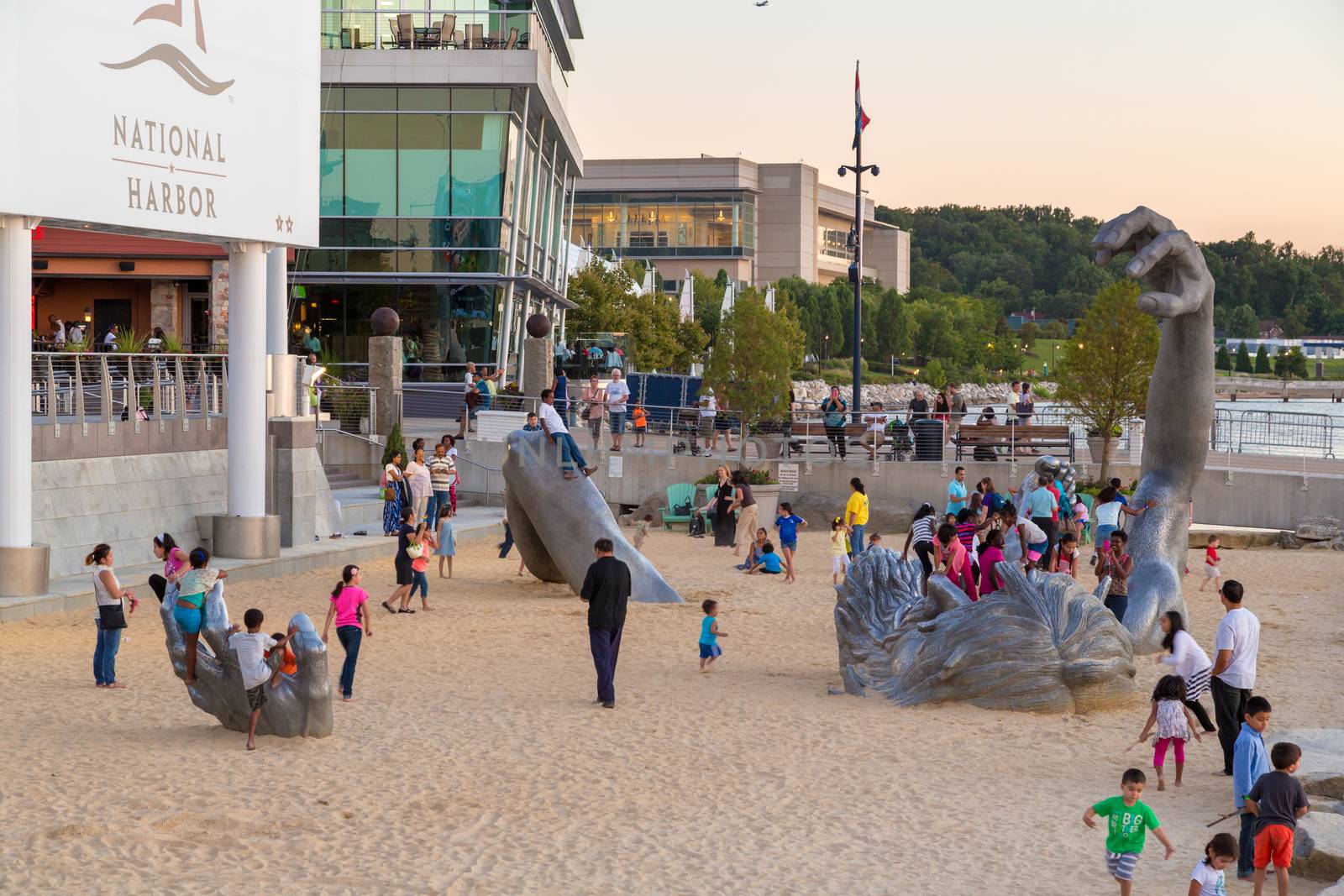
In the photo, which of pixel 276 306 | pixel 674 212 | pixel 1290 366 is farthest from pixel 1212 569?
pixel 1290 366

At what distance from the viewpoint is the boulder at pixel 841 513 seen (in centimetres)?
2977

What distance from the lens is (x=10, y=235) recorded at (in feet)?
56.4

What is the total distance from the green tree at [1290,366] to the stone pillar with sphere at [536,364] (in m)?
119

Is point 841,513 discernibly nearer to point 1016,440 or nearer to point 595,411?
point 1016,440

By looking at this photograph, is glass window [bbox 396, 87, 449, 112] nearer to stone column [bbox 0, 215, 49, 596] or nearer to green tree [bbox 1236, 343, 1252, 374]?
stone column [bbox 0, 215, 49, 596]

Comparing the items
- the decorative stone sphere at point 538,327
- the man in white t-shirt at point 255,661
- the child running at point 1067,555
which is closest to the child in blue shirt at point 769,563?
the child running at point 1067,555

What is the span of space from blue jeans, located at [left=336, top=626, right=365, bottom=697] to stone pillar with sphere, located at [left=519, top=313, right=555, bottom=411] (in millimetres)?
20040

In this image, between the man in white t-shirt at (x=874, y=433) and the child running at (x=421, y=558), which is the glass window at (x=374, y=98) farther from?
the child running at (x=421, y=558)

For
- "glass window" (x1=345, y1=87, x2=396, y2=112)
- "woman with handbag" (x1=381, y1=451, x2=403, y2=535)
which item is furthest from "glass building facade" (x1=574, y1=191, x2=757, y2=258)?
"woman with handbag" (x1=381, y1=451, x2=403, y2=535)

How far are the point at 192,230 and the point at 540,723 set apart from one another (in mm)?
10249

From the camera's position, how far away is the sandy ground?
885 centimetres

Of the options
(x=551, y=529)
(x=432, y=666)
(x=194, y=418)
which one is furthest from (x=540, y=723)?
(x=194, y=418)

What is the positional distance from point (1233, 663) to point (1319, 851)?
2.10m

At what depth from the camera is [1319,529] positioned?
27.8 m
